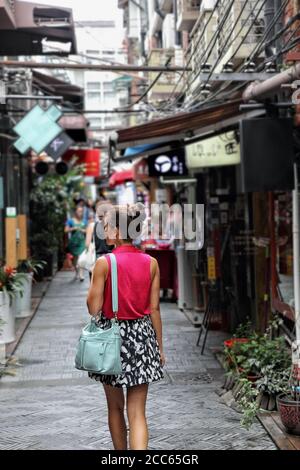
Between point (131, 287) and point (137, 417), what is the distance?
2.97ft

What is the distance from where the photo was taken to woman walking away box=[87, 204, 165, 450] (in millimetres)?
4656

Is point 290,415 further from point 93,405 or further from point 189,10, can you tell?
point 189,10

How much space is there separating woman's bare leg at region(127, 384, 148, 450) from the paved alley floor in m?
1.02

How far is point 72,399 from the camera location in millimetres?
7242

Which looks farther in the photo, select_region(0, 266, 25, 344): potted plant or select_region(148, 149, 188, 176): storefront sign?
select_region(148, 149, 188, 176): storefront sign

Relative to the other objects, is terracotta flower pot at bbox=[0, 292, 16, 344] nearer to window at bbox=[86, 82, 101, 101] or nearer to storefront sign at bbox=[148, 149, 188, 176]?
storefront sign at bbox=[148, 149, 188, 176]

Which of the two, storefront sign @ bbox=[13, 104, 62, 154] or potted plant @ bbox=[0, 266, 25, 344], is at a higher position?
storefront sign @ bbox=[13, 104, 62, 154]

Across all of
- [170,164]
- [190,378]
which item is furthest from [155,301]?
[170,164]

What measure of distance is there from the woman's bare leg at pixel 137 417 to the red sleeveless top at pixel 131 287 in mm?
524

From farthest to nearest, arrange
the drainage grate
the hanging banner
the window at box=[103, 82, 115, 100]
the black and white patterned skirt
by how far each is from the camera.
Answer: the window at box=[103, 82, 115, 100] → the hanging banner → the drainage grate → the black and white patterned skirt

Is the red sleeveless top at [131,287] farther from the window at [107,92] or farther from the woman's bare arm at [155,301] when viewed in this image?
the window at [107,92]

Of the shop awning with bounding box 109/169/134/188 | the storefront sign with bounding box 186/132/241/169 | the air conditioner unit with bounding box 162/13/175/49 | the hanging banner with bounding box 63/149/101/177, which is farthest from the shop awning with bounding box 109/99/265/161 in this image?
the shop awning with bounding box 109/169/134/188

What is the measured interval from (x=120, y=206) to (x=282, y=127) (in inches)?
119

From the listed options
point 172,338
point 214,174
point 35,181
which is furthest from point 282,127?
point 35,181
